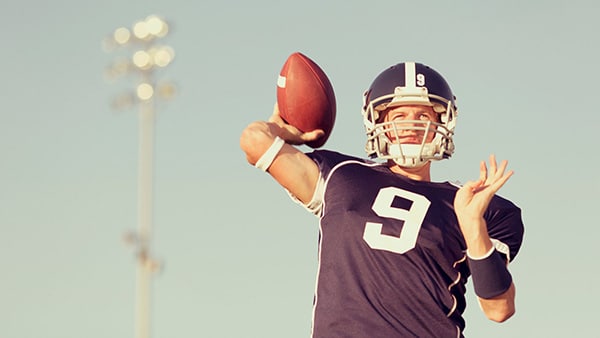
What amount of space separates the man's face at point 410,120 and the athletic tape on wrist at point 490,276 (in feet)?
2.52

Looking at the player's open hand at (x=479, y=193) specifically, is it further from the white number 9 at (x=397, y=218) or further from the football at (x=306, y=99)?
the football at (x=306, y=99)

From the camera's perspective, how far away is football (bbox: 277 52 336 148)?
7.17m

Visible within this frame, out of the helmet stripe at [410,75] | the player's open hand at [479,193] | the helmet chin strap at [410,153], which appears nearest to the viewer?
the player's open hand at [479,193]

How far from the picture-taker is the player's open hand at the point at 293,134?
7043 mm

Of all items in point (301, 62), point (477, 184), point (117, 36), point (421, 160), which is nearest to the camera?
point (477, 184)

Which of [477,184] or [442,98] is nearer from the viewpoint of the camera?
[477,184]

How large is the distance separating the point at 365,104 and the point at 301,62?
0.49 metres

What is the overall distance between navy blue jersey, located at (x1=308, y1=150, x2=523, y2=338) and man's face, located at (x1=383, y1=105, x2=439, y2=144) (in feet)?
0.78

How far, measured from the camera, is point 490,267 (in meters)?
6.44

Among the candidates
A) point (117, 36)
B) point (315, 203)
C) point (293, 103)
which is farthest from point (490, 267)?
point (117, 36)

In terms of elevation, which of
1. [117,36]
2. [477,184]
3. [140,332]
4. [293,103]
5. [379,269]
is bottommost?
[140,332]

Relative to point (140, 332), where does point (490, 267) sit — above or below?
above

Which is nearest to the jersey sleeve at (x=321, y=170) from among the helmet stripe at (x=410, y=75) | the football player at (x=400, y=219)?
the football player at (x=400, y=219)

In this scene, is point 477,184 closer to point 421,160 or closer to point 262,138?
point 421,160
